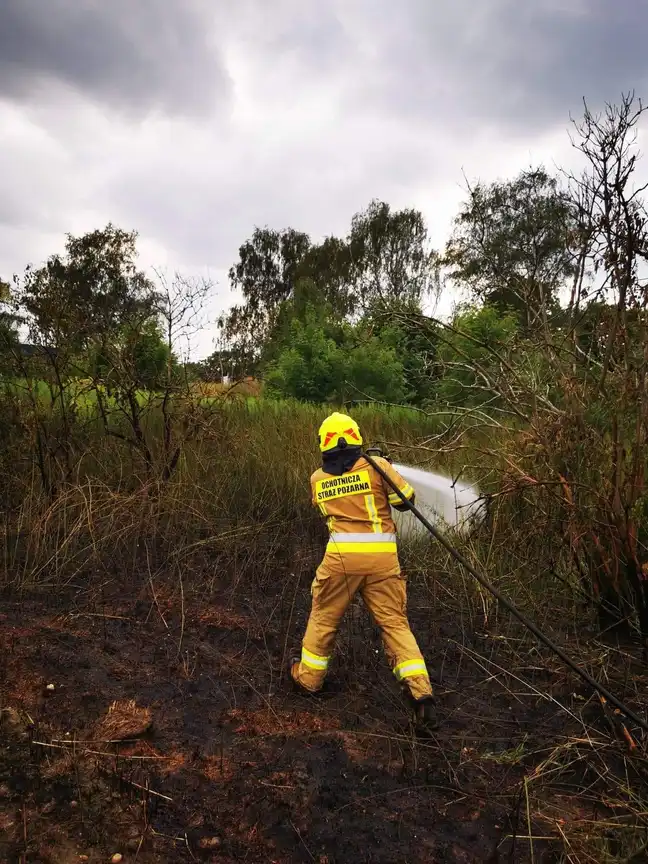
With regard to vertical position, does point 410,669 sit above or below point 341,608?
below

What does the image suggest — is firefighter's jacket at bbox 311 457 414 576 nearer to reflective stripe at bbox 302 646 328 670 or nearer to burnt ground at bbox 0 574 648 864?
reflective stripe at bbox 302 646 328 670

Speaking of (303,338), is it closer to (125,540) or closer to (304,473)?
(304,473)

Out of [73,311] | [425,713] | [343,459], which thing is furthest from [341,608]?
[73,311]

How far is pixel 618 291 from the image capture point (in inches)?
150

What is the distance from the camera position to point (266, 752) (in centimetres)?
302

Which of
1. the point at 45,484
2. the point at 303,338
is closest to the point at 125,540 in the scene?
the point at 45,484

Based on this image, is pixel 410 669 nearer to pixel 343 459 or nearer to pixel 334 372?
pixel 343 459

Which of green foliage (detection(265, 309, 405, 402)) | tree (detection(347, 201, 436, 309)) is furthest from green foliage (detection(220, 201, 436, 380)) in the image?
green foliage (detection(265, 309, 405, 402))

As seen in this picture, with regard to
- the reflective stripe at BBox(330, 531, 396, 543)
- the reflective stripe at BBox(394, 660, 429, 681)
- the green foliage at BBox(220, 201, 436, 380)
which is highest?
the green foliage at BBox(220, 201, 436, 380)

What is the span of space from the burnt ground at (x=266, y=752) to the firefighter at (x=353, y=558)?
321 mm

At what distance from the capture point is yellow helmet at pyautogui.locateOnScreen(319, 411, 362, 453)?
3660 millimetres

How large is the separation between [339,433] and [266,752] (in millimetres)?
1737

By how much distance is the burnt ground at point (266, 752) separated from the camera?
2.44 m

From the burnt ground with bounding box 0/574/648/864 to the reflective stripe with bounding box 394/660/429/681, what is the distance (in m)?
0.25
